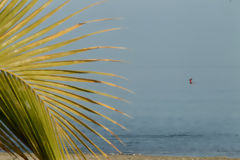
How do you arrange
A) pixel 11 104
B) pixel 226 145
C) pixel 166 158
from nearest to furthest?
1. pixel 11 104
2. pixel 166 158
3. pixel 226 145

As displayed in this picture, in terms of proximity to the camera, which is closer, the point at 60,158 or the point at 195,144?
the point at 60,158

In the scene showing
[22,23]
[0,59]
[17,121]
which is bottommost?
[17,121]

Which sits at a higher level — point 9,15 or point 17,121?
point 9,15

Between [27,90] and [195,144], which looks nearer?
[27,90]

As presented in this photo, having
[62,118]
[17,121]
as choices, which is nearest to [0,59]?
[17,121]

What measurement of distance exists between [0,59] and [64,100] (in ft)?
1.16

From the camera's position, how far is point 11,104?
157 centimetres

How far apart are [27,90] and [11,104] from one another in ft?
0.32

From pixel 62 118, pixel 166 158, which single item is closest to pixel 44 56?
pixel 62 118

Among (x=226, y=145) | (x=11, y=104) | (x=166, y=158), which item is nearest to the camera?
(x=11, y=104)

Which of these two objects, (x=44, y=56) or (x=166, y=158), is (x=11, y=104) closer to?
(x=44, y=56)

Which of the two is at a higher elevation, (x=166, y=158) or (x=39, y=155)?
(x=39, y=155)

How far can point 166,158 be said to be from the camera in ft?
21.6

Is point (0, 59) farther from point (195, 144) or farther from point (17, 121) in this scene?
point (195, 144)
